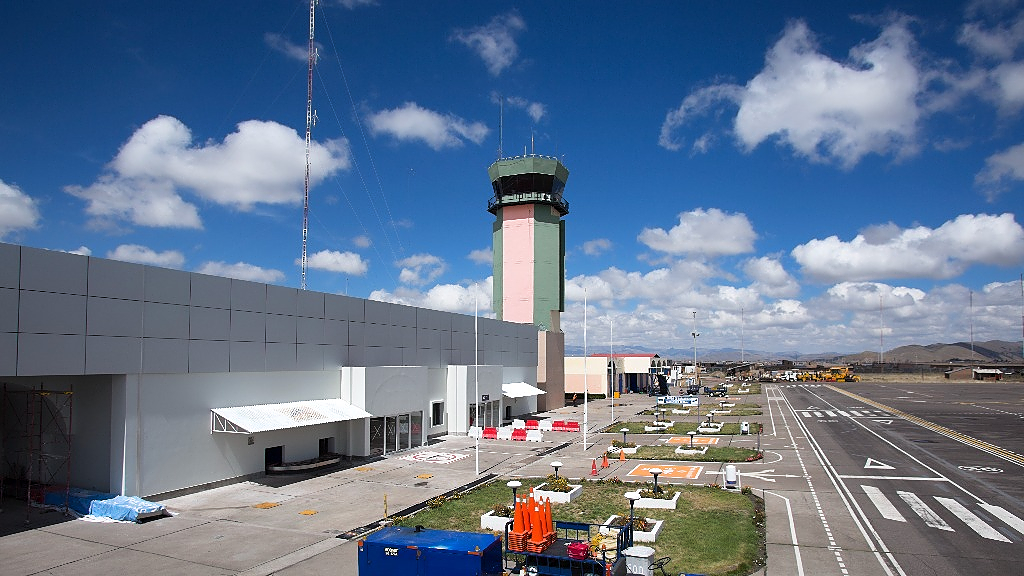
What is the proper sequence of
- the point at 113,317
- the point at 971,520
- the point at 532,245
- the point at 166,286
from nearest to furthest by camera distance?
the point at 971,520 → the point at 113,317 → the point at 166,286 → the point at 532,245

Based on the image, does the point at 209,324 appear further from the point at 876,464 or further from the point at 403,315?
the point at 876,464

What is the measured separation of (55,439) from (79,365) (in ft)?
21.6

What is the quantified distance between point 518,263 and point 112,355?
48171mm

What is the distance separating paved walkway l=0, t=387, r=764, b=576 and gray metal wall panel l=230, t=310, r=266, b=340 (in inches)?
261

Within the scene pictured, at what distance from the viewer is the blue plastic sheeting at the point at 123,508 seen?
21734mm

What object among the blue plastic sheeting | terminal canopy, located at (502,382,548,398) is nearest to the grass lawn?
the blue plastic sheeting

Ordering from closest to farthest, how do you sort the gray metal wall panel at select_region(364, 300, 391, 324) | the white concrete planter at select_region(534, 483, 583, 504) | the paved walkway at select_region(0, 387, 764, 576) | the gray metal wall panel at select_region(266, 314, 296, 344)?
1. the paved walkway at select_region(0, 387, 764, 576)
2. the white concrete planter at select_region(534, 483, 583, 504)
3. the gray metal wall panel at select_region(266, 314, 296, 344)
4. the gray metal wall panel at select_region(364, 300, 391, 324)

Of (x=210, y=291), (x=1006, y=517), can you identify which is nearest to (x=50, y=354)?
(x=210, y=291)

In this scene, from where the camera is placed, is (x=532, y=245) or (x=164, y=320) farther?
(x=532, y=245)

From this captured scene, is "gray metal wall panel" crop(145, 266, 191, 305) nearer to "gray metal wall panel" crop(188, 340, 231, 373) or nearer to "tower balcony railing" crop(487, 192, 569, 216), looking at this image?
"gray metal wall panel" crop(188, 340, 231, 373)

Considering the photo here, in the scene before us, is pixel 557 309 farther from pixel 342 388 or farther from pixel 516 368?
pixel 342 388

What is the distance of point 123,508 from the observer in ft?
71.5

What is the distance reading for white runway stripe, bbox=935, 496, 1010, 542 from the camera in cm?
1967

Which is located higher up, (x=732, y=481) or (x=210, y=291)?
(x=210, y=291)
